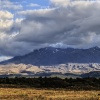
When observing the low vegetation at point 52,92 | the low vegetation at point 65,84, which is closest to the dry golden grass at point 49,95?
the low vegetation at point 52,92

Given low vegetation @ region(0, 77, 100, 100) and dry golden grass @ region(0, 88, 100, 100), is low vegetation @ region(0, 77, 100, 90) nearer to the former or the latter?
low vegetation @ region(0, 77, 100, 100)

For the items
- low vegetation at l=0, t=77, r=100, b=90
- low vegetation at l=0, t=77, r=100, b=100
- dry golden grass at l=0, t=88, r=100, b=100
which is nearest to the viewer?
dry golden grass at l=0, t=88, r=100, b=100

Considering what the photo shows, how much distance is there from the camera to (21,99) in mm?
52031

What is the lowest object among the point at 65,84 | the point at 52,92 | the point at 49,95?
the point at 49,95

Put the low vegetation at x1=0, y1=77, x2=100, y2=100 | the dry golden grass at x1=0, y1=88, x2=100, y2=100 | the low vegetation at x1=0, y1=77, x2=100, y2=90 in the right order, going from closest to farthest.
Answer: the dry golden grass at x1=0, y1=88, x2=100, y2=100 → the low vegetation at x1=0, y1=77, x2=100, y2=100 → the low vegetation at x1=0, y1=77, x2=100, y2=90

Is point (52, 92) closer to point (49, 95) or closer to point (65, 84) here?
point (49, 95)

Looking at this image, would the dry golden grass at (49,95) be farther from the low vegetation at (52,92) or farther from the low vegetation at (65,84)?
the low vegetation at (65,84)

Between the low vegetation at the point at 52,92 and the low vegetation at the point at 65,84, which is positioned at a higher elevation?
the low vegetation at the point at 65,84

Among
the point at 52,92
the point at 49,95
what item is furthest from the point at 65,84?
the point at 49,95

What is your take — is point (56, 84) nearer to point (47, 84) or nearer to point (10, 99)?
point (47, 84)

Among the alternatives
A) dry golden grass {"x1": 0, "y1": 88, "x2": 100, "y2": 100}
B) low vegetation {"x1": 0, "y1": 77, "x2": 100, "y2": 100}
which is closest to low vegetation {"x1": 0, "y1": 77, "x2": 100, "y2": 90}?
low vegetation {"x1": 0, "y1": 77, "x2": 100, "y2": 100}

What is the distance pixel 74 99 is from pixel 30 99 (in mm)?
7549

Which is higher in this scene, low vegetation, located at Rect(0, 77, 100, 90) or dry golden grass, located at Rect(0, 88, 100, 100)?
low vegetation, located at Rect(0, 77, 100, 90)

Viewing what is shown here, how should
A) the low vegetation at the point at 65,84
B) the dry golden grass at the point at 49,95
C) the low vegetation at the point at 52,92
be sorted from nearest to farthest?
1. the dry golden grass at the point at 49,95
2. the low vegetation at the point at 52,92
3. the low vegetation at the point at 65,84
